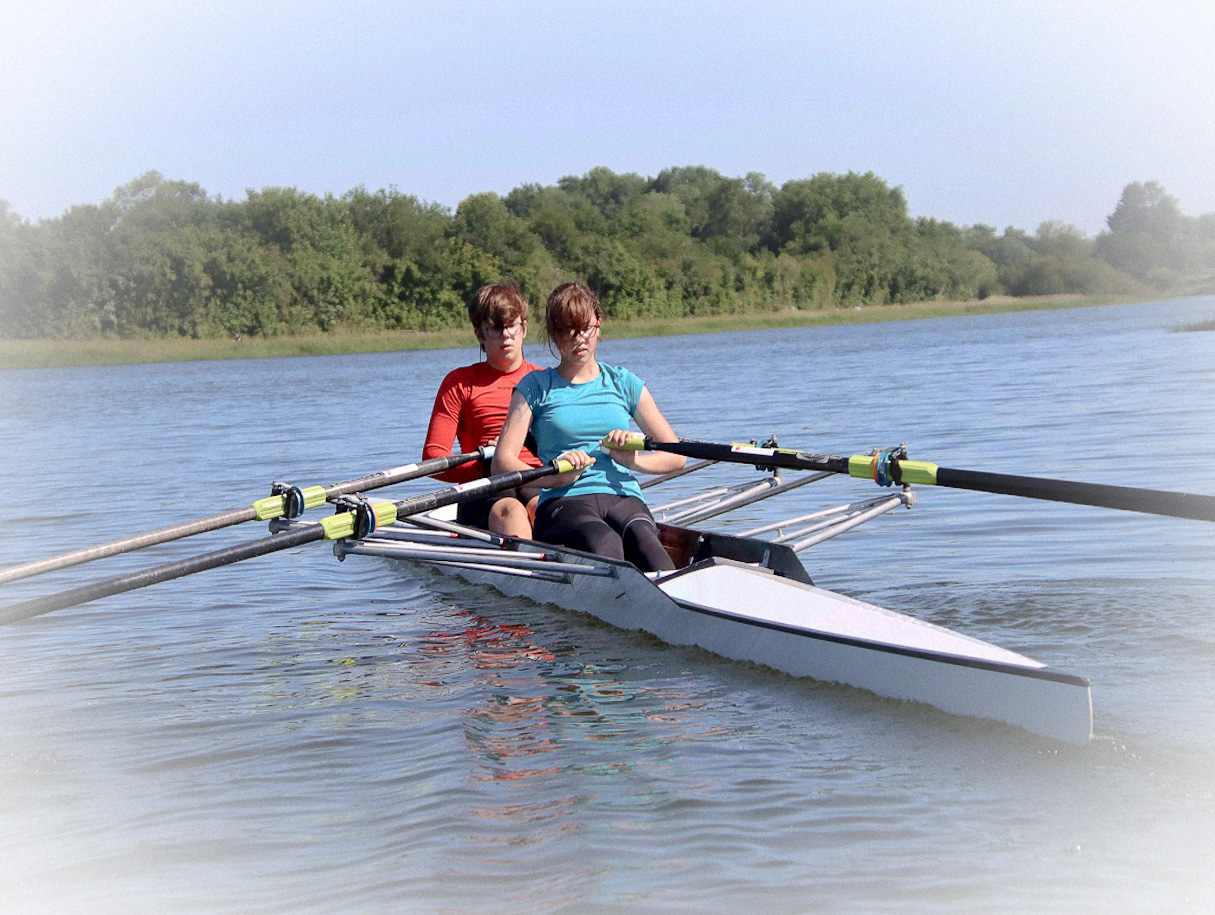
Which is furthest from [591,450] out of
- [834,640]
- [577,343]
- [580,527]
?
[834,640]

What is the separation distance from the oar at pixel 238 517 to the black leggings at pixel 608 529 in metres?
0.90

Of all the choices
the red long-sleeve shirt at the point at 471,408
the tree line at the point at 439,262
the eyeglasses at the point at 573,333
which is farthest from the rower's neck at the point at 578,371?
the tree line at the point at 439,262

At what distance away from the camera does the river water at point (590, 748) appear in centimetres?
336

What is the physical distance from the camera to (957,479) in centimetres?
495

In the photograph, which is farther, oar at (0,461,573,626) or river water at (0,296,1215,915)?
oar at (0,461,573,626)

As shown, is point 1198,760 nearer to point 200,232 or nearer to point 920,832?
point 920,832

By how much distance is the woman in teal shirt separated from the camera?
5.73 m

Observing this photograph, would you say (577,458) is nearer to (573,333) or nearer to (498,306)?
(573,333)

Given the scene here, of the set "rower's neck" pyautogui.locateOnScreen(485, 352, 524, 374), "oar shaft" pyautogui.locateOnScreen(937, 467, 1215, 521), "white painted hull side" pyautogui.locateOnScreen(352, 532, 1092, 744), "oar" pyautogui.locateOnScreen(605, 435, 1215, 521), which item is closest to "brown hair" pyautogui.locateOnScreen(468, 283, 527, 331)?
"rower's neck" pyautogui.locateOnScreen(485, 352, 524, 374)

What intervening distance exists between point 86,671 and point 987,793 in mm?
4230

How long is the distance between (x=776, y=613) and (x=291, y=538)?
2035mm

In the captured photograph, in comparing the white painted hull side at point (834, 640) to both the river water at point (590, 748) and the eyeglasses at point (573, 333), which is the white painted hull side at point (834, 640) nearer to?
the river water at point (590, 748)

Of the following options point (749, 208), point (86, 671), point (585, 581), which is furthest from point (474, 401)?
point (749, 208)

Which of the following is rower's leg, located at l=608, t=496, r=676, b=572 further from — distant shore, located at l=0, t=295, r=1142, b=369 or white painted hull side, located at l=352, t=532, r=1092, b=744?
distant shore, located at l=0, t=295, r=1142, b=369
